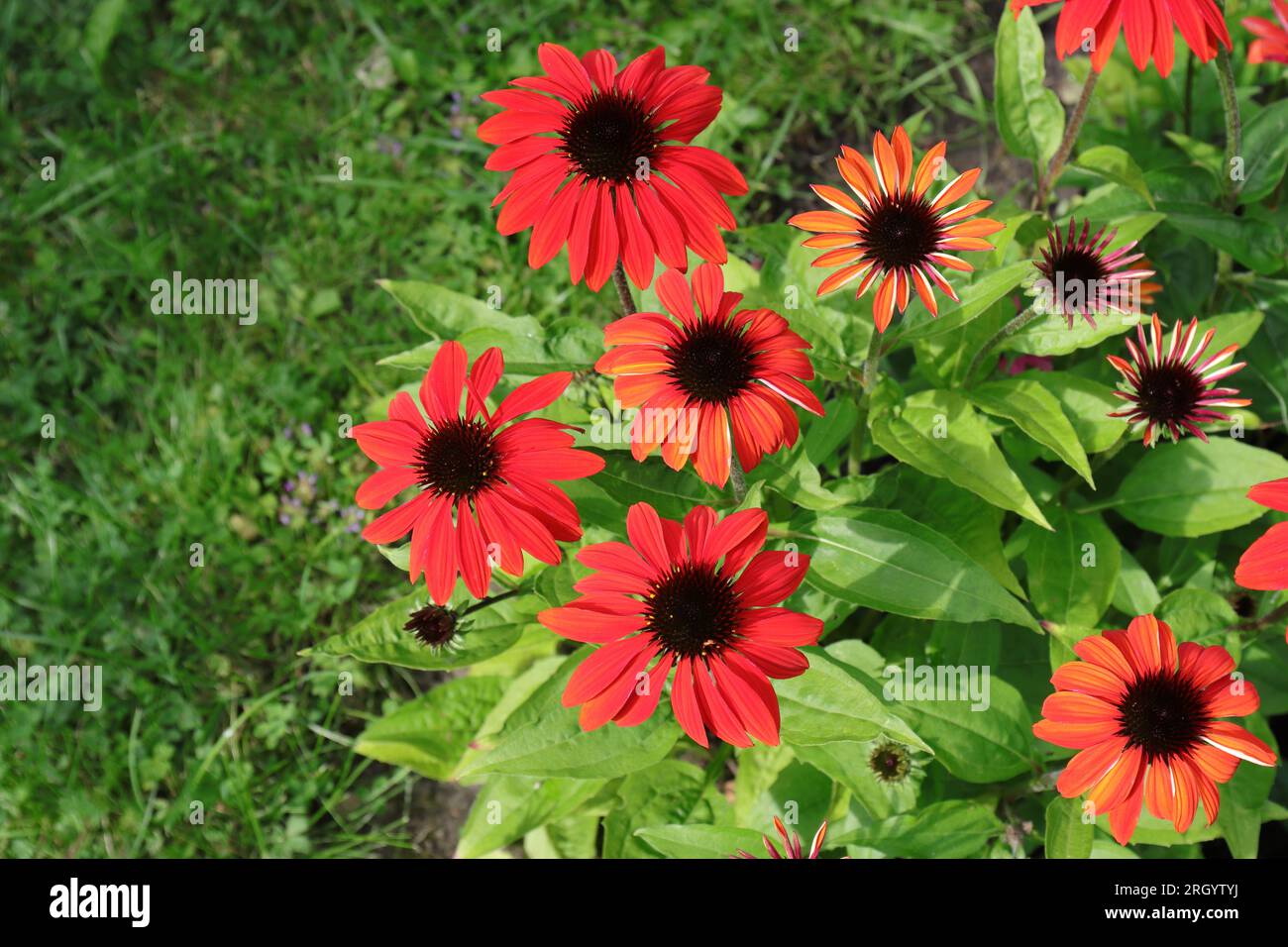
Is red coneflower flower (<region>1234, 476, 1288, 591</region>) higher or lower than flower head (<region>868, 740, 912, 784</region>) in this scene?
higher

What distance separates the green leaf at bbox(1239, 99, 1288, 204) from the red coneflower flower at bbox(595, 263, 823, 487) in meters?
1.25

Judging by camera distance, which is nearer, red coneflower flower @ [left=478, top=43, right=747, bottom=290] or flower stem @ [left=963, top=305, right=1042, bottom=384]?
red coneflower flower @ [left=478, top=43, right=747, bottom=290]

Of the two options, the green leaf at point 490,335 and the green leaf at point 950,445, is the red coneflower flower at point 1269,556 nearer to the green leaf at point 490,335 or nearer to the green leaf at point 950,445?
the green leaf at point 950,445

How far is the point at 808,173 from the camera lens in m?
3.39

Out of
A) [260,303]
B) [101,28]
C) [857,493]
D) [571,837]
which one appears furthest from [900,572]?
[101,28]

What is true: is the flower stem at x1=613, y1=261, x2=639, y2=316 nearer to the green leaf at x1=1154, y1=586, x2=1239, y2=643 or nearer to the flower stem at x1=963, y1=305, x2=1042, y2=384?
the flower stem at x1=963, y1=305, x2=1042, y2=384

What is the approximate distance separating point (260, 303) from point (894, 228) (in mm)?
2479

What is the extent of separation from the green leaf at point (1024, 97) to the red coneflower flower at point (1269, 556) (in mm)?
1055

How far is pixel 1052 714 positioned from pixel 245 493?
247cm

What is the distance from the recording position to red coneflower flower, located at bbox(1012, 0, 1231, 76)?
1.50 metres

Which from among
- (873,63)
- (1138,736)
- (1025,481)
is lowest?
(1138,736)
